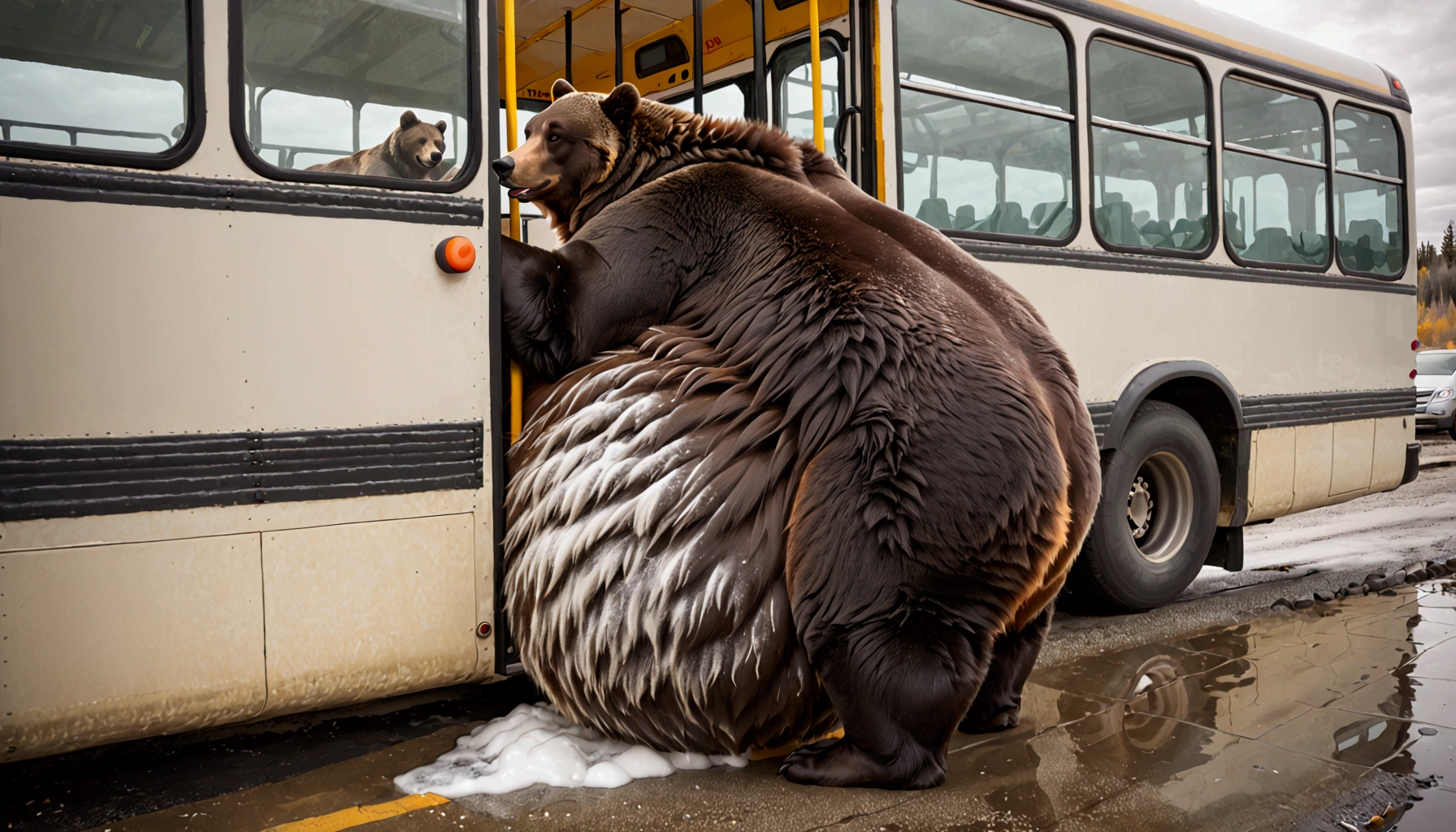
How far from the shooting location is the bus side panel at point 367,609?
104 inches

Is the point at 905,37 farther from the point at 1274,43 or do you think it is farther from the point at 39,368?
the point at 39,368

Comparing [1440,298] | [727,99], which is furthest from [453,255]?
[1440,298]

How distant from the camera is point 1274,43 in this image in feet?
17.7

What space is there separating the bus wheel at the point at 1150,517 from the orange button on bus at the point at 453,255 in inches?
120

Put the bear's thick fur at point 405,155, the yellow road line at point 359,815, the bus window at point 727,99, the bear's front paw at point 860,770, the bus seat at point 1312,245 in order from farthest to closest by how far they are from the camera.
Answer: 1. the bus seat at point 1312,245
2. the bus window at point 727,99
3. the bear's thick fur at point 405,155
4. the bear's front paw at point 860,770
5. the yellow road line at point 359,815

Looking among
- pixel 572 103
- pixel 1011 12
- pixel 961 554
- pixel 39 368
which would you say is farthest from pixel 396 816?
pixel 1011 12

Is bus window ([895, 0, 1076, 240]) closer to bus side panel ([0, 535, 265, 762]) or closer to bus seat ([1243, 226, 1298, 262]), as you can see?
bus seat ([1243, 226, 1298, 262])

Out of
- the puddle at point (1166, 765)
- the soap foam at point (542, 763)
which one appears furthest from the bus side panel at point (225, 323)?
the puddle at point (1166, 765)

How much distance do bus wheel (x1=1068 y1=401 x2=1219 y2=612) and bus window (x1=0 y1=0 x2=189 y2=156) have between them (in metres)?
3.89

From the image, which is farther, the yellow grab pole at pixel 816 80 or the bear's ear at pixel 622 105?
the yellow grab pole at pixel 816 80

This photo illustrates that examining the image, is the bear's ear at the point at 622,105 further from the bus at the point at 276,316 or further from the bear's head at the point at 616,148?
the bus at the point at 276,316

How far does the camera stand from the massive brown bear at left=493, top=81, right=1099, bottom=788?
2447 millimetres

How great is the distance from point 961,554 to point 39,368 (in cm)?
226

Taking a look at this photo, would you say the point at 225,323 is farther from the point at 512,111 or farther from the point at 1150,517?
the point at 1150,517
